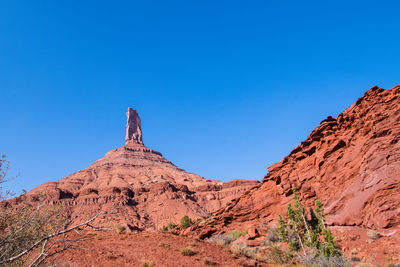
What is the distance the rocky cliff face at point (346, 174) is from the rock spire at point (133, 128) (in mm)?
124730

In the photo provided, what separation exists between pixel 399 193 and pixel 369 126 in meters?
6.94

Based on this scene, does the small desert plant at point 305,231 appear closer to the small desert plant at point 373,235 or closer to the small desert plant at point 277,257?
the small desert plant at point 277,257

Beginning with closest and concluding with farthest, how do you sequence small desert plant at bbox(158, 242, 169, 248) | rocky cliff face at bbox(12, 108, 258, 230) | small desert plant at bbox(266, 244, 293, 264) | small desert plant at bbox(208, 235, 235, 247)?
small desert plant at bbox(266, 244, 293, 264) → small desert plant at bbox(158, 242, 169, 248) → small desert plant at bbox(208, 235, 235, 247) → rocky cliff face at bbox(12, 108, 258, 230)

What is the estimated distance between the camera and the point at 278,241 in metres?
20.0

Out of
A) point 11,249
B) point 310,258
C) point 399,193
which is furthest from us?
point 399,193

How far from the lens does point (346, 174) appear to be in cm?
2008

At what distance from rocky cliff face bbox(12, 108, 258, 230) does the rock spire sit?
22451mm

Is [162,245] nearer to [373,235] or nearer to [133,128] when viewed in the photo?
[373,235]

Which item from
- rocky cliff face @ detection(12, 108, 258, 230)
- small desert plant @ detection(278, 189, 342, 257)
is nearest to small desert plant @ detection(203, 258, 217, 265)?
small desert plant @ detection(278, 189, 342, 257)

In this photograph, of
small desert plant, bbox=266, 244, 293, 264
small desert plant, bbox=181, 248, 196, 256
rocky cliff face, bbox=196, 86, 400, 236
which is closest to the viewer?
small desert plant, bbox=181, 248, 196, 256

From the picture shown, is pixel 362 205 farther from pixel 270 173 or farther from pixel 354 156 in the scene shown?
pixel 270 173

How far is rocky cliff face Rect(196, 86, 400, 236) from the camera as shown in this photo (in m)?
15.9

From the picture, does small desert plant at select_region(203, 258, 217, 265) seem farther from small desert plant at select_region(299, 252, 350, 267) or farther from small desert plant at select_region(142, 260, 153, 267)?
small desert plant at select_region(299, 252, 350, 267)

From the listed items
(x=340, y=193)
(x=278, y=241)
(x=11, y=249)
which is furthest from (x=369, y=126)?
(x=11, y=249)
